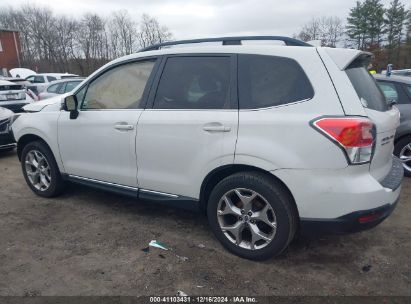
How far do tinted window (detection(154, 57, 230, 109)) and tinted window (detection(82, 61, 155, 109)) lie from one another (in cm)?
27

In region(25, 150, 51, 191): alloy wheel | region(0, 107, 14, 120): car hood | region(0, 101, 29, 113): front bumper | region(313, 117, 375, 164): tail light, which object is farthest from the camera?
region(0, 101, 29, 113): front bumper

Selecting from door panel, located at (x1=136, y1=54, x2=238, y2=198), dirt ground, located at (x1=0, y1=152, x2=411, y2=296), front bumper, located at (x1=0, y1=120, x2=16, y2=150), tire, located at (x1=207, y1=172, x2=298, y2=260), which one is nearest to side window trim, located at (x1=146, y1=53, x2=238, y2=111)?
door panel, located at (x1=136, y1=54, x2=238, y2=198)

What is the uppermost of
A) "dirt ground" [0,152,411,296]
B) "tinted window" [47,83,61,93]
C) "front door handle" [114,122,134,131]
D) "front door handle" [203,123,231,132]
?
"front door handle" [203,123,231,132]

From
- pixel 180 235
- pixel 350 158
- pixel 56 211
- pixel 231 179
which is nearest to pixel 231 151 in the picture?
pixel 231 179

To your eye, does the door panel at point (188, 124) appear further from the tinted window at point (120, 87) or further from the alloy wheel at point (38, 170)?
the alloy wheel at point (38, 170)

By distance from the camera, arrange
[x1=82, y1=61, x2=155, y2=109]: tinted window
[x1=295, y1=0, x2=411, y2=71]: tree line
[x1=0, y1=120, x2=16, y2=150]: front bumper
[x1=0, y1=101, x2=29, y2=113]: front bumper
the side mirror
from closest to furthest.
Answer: [x1=82, y1=61, x2=155, y2=109]: tinted window → the side mirror → [x1=0, y1=120, x2=16, y2=150]: front bumper → [x1=0, y1=101, x2=29, y2=113]: front bumper → [x1=295, y1=0, x2=411, y2=71]: tree line

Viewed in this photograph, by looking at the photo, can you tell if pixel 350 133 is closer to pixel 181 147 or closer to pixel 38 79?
pixel 181 147

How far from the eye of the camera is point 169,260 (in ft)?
10.2

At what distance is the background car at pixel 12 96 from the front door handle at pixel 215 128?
284 inches

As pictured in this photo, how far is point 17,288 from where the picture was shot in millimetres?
2723

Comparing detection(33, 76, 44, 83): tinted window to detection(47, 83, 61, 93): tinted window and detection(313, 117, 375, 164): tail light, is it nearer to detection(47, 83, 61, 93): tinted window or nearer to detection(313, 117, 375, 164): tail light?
detection(47, 83, 61, 93): tinted window

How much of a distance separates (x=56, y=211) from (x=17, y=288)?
1.60 metres

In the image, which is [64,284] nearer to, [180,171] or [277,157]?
[180,171]

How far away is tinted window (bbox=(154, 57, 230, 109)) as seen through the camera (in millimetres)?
3074
